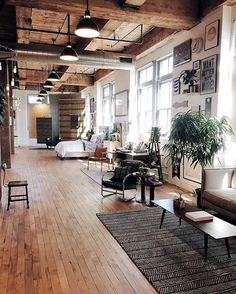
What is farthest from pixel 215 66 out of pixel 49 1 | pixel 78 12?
pixel 49 1

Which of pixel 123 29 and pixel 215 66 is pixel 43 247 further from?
pixel 123 29

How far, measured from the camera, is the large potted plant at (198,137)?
155 inches

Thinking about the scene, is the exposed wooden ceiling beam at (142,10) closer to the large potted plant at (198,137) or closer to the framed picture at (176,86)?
the framed picture at (176,86)

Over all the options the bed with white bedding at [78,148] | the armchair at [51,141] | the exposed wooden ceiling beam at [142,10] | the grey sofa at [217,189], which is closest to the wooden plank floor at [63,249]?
the grey sofa at [217,189]

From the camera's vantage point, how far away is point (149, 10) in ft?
14.5

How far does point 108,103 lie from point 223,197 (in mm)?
7905

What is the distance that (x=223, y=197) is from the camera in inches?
135

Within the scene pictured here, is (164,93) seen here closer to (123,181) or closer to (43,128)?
(123,181)

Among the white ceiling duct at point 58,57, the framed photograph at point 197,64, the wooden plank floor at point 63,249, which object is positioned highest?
the white ceiling duct at point 58,57

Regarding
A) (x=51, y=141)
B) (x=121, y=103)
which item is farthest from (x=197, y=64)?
(x=51, y=141)

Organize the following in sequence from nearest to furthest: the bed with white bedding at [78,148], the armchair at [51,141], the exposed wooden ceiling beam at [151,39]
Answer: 1. the exposed wooden ceiling beam at [151,39]
2. the bed with white bedding at [78,148]
3. the armchair at [51,141]

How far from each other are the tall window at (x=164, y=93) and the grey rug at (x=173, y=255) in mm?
3228

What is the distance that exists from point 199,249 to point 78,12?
3996mm

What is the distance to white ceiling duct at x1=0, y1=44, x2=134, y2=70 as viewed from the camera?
20.4ft
